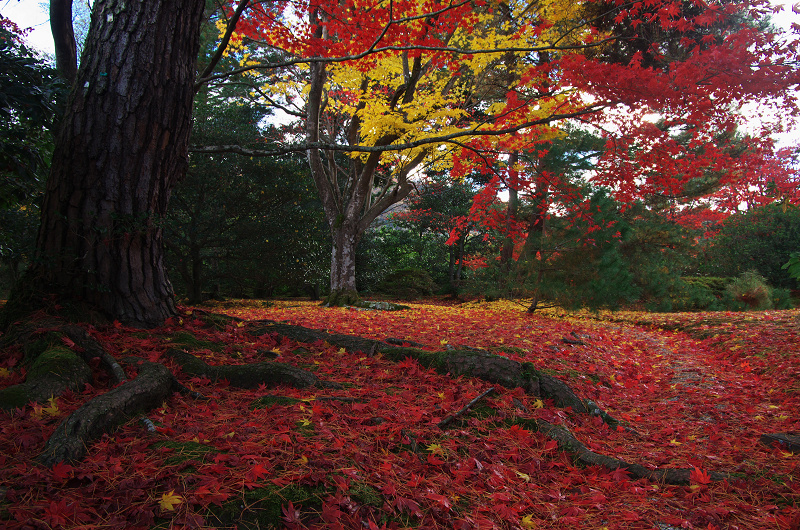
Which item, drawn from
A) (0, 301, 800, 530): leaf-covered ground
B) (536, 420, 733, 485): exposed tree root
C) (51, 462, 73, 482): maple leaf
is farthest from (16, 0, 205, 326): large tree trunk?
(536, 420, 733, 485): exposed tree root

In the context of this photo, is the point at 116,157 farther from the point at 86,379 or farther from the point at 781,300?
the point at 781,300

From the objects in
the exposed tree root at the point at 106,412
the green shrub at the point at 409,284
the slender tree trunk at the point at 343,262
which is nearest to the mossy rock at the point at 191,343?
the exposed tree root at the point at 106,412

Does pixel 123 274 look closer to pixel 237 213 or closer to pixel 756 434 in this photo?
pixel 756 434

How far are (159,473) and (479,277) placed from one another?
11583mm

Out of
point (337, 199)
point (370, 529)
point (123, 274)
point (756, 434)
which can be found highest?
point (337, 199)

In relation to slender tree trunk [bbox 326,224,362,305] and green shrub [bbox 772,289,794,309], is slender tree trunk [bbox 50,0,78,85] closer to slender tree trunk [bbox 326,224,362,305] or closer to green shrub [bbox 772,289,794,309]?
slender tree trunk [bbox 326,224,362,305]

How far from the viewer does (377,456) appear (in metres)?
2.01

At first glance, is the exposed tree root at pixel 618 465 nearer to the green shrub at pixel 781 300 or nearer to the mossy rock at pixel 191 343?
the mossy rock at pixel 191 343

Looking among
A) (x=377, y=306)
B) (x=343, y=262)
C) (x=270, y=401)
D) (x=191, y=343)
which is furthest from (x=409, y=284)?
(x=270, y=401)

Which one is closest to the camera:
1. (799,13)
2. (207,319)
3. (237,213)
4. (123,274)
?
(123,274)

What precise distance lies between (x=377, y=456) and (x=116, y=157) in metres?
3.18

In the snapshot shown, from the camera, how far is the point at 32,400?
2.10 metres

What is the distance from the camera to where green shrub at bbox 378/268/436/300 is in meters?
15.8

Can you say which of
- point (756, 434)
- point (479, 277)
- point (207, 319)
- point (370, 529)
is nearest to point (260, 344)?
point (207, 319)
